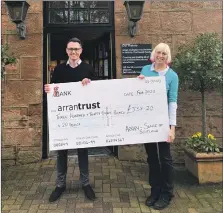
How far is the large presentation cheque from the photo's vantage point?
3.60m

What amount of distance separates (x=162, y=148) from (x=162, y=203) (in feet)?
1.98

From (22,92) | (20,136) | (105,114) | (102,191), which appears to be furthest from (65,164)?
Result: (22,92)

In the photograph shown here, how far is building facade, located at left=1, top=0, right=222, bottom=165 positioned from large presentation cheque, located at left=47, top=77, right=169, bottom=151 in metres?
1.66

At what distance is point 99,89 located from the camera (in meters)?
3.61

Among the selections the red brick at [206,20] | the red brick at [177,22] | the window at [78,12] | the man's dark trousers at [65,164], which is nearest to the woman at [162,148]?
the man's dark trousers at [65,164]

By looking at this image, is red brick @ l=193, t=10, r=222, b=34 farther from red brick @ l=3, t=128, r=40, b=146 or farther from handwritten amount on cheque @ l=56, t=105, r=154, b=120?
red brick @ l=3, t=128, r=40, b=146

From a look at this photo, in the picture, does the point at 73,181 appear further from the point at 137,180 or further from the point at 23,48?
the point at 23,48

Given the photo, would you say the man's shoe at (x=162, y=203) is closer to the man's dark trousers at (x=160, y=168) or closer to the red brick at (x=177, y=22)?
the man's dark trousers at (x=160, y=168)

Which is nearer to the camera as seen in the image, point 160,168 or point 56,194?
point 160,168

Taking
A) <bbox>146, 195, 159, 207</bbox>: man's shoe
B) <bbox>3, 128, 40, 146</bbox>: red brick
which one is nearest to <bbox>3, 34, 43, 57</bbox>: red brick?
<bbox>3, 128, 40, 146</bbox>: red brick

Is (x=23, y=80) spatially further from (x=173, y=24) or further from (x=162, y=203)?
(x=162, y=203)

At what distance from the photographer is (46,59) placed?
5344 mm

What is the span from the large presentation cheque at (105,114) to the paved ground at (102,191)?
26.7 inches

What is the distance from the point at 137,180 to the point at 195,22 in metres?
2.61
